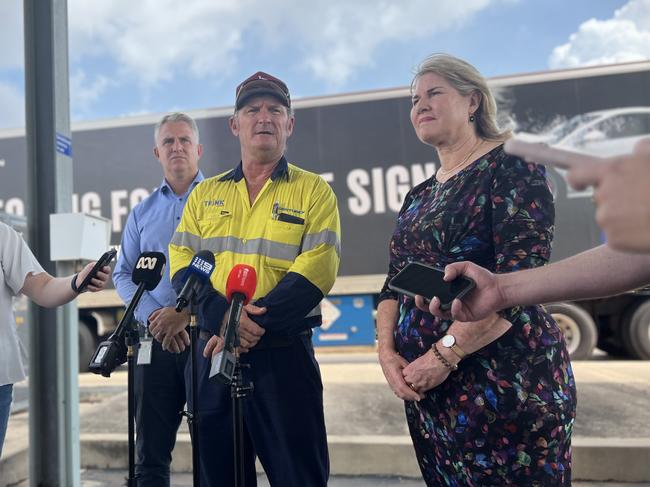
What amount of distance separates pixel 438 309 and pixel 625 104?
5843 mm

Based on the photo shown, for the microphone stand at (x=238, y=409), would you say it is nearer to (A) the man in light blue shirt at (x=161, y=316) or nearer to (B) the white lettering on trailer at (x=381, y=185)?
(A) the man in light blue shirt at (x=161, y=316)

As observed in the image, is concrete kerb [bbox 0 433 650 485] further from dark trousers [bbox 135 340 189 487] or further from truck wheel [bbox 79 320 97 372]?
truck wheel [bbox 79 320 97 372]

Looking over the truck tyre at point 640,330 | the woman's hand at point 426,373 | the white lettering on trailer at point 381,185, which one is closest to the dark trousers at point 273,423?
the woman's hand at point 426,373

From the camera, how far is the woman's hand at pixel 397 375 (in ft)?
4.98

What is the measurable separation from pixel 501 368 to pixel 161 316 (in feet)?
4.51

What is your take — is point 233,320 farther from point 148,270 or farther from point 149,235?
point 149,235

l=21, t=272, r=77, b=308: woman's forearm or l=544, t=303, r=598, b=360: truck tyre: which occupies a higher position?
l=21, t=272, r=77, b=308: woman's forearm

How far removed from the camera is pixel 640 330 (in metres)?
6.06

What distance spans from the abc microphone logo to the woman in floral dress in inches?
33.9

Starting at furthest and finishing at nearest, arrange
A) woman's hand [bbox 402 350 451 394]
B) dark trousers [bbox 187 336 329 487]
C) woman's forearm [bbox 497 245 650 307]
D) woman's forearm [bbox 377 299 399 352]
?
dark trousers [bbox 187 336 329 487] < woman's forearm [bbox 377 299 399 352] < woman's hand [bbox 402 350 451 394] < woman's forearm [bbox 497 245 650 307]

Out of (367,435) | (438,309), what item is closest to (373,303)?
(367,435)

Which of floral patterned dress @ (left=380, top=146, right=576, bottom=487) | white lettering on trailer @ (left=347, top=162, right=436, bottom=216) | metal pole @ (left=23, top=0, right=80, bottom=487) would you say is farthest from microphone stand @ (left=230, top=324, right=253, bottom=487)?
white lettering on trailer @ (left=347, top=162, right=436, bottom=216)

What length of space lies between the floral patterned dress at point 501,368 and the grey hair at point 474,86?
0.51 feet

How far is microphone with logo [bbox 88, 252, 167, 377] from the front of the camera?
1.72 m
